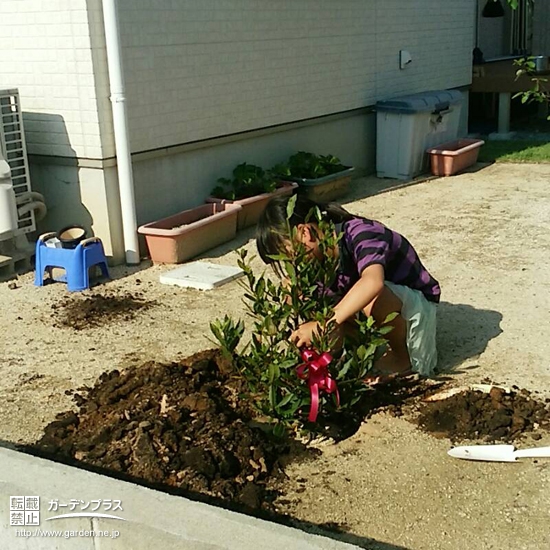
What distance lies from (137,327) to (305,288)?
6.06ft

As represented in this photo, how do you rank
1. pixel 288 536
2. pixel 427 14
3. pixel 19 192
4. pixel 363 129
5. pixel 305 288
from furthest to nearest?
pixel 427 14
pixel 363 129
pixel 19 192
pixel 305 288
pixel 288 536

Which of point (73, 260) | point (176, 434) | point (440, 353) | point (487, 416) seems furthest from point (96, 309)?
point (487, 416)

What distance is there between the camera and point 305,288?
3211 mm

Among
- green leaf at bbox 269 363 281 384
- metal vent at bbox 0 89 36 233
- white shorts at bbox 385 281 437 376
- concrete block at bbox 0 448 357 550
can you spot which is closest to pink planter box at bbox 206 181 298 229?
metal vent at bbox 0 89 36 233

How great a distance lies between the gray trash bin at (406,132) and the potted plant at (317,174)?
4.02 ft

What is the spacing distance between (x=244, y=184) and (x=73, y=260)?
196 centimetres

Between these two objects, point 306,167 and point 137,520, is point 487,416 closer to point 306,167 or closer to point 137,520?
point 137,520

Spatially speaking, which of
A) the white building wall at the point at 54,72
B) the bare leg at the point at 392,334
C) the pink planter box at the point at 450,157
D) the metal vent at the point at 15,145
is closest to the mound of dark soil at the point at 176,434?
the bare leg at the point at 392,334

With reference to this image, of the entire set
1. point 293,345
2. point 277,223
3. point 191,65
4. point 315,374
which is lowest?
point 315,374

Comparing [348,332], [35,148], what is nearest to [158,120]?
[35,148]

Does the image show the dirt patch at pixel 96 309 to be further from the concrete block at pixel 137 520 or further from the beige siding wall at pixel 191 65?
the concrete block at pixel 137 520

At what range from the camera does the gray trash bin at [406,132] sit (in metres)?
8.99

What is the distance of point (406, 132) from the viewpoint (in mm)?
8992

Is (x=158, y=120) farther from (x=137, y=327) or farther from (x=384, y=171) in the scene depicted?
(x=384, y=171)
